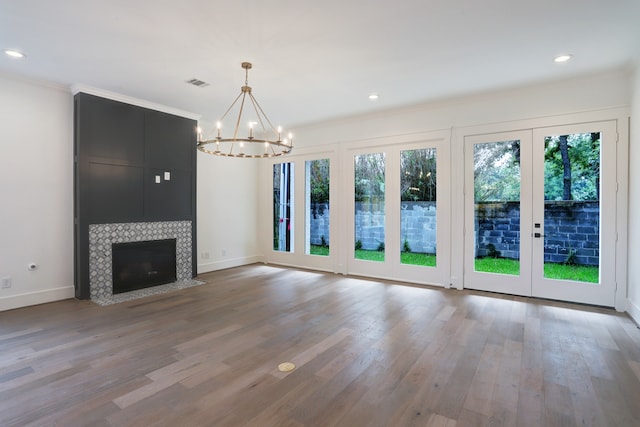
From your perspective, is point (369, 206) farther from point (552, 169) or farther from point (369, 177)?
point (552, 169)

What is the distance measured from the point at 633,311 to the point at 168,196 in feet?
21.5

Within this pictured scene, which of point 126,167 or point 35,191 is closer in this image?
point 35,191

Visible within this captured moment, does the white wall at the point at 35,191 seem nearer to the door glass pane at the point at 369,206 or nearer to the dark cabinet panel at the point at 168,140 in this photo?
the dark cabinet panel at the point at 168,140

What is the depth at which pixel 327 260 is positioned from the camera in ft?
21.3

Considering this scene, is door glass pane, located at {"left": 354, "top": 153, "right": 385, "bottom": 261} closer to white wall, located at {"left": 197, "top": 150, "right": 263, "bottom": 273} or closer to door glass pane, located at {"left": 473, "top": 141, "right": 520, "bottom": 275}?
door glass pane, located at {"left": 473, "top": 141, "right": 520, "bottom": 275}

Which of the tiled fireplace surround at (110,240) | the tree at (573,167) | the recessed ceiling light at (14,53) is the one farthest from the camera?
the tiled fireplace surround at (110,240)

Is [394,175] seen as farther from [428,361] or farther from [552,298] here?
[428,361]

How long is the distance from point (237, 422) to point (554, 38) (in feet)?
14.2

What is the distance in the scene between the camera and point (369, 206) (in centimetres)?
600

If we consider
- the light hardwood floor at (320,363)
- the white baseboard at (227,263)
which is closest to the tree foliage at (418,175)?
the light hardwood floor at (320,363)

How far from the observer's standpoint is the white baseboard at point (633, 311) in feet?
11.8

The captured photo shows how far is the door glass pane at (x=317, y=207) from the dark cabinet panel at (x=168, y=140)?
2313 millimetres

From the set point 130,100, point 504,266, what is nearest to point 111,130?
point 130,100

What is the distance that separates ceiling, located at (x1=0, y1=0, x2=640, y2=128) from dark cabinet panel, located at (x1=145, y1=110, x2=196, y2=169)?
1.85ft
